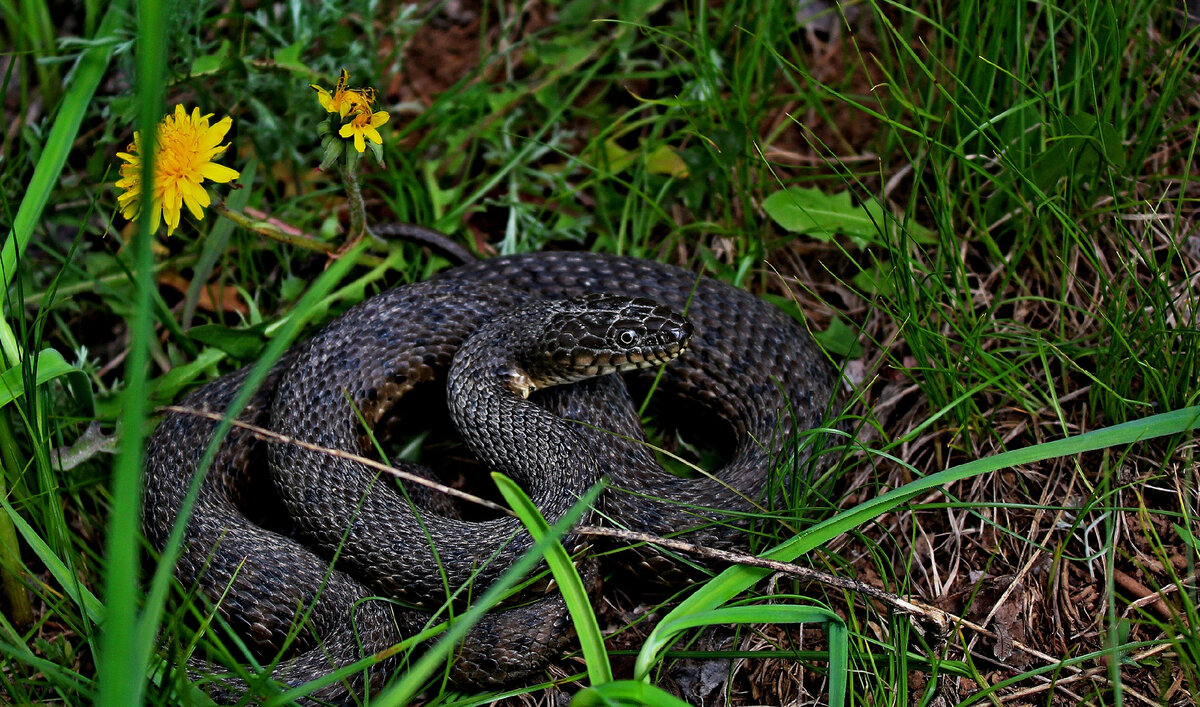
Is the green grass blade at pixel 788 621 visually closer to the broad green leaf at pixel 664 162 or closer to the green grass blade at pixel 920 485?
the green grass blade at pixel 920 485

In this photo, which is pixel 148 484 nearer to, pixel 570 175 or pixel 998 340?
pixel 570 175

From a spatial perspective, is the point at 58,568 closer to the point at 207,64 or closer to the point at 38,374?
the point at 38,374

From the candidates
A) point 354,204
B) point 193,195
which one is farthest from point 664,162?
point 193,195

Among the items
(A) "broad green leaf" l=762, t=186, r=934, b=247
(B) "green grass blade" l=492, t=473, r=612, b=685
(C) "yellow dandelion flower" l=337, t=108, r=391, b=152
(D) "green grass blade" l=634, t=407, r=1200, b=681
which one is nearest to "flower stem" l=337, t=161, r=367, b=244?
(C) "yellow dandelion flower" l=337, t=108, r=391, b=152

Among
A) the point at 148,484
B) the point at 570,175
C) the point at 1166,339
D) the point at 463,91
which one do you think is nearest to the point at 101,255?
the point at 148,484

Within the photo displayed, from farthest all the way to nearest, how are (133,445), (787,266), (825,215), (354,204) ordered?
(787,266) → (825,215) → (354,204) → (133,445)

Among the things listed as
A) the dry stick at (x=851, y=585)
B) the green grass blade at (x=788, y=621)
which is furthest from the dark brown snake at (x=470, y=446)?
the green grass blade at (x=788, y=621)
